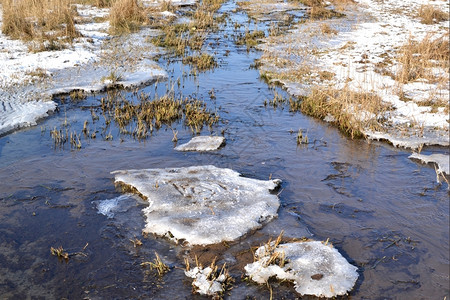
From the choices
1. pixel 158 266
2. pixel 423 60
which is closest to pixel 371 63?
pixel 423 60

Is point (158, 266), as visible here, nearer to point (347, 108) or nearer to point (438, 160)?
point (438, 160)

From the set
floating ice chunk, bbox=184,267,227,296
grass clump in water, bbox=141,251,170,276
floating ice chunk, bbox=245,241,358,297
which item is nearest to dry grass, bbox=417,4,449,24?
floating ice chunk, bbox=245,241,358,297

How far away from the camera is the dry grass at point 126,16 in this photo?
14.9 m

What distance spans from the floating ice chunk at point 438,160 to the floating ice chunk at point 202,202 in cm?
262

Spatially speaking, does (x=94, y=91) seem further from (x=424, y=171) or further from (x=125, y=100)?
(x=424, y=171)

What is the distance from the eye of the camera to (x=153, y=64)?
1161 cm

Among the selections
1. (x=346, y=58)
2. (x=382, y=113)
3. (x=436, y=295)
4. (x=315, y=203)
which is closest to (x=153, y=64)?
(x=346, y=58)

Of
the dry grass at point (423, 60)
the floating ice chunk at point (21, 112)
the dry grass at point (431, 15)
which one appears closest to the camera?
the floating ice chunk at point (21, 112)

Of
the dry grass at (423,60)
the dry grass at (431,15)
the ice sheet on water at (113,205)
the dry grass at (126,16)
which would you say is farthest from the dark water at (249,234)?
the dry grass at (431,15)

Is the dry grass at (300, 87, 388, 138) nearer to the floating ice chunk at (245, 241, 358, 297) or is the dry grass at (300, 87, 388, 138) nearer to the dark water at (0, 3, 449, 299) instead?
the dark water at (0, 3, 449, 299)

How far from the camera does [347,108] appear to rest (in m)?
8.30

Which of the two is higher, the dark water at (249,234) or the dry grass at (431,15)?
the dry grass at (431,15)

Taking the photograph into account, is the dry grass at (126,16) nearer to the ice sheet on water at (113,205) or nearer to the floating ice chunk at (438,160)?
the ice sheet on water at (113,205)

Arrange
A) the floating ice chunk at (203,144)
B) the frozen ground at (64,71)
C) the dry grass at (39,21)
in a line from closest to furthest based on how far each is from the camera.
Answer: the floating ice chunk at (203,144), the frozen ground at (64,71), the dry grass at (39,21)
